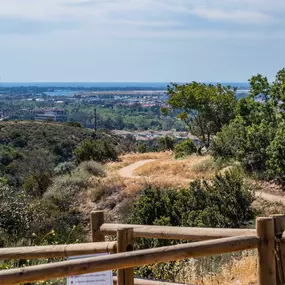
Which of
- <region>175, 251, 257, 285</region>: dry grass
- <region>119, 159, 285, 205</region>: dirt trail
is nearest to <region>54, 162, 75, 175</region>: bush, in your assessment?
<region>119, 159, 285, 205</region>: dirt trail

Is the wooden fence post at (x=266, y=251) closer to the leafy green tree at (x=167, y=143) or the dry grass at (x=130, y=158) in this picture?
the dry grass at (x=130, y=158)

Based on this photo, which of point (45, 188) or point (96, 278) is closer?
point (96, 278)

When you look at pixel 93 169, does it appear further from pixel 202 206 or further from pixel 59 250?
pixel 59 250

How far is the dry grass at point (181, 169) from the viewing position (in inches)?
782

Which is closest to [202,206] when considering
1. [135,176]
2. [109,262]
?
[109,262]

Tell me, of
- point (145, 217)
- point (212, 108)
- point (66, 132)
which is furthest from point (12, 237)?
point (66, 132)

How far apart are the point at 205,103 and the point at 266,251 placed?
2289 centimetres

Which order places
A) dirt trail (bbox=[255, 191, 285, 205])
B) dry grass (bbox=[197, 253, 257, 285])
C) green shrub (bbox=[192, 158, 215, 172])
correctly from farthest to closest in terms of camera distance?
green shrub (bbox=[192, 158, 215, 172])
dirt trail (bbox=[255, 191, 285, 205])
dry grass (bbox=[197, 253, 257, 285])

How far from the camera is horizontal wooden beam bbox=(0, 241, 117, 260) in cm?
370

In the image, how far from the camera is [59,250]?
377 centimetres

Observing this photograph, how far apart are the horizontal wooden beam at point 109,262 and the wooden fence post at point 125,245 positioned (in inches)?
11.8

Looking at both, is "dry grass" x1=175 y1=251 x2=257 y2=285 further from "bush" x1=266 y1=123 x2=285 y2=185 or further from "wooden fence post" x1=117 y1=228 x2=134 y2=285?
"bush" x1=266 y1=123 x2=285 y2=185

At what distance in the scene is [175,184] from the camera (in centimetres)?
1784

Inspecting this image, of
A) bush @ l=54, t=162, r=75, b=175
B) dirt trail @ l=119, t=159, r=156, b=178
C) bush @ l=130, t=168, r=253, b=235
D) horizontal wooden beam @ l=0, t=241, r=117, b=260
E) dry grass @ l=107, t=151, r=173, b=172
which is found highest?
horizontal wooden beam @ l=0, t=241, r=117, b=260
